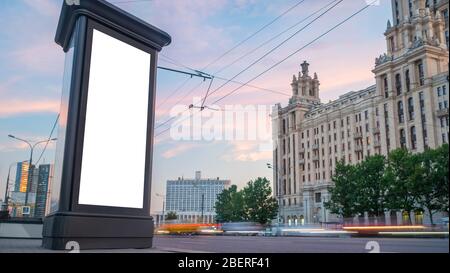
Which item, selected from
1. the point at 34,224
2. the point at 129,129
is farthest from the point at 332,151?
the point at 129,129

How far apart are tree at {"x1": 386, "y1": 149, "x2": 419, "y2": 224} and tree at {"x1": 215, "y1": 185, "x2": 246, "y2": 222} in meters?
20.2

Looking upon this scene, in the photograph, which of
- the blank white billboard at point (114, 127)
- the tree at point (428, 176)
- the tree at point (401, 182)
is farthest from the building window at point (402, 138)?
the blank white billboard at point (114, 127)

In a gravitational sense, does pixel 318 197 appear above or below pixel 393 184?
below

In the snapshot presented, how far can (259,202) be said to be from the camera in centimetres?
4653

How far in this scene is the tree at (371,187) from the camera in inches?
1262

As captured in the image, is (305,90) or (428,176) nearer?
(428,176)

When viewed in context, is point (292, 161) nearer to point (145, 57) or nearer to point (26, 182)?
point (26, 182)

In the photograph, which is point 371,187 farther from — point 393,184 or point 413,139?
point 413,139

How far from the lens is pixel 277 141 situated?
6219cm

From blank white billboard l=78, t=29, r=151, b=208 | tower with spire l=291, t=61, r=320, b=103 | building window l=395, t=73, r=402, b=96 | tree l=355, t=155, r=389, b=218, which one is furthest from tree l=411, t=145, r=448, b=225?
tower with spire l=291, t=61, r=320, b=103

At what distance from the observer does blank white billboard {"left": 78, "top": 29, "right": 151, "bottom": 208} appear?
6223 millimetres

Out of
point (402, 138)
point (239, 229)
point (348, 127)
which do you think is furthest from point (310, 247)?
point (348, 127)

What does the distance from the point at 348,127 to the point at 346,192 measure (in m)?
18.5

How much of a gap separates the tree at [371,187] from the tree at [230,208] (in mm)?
16708
